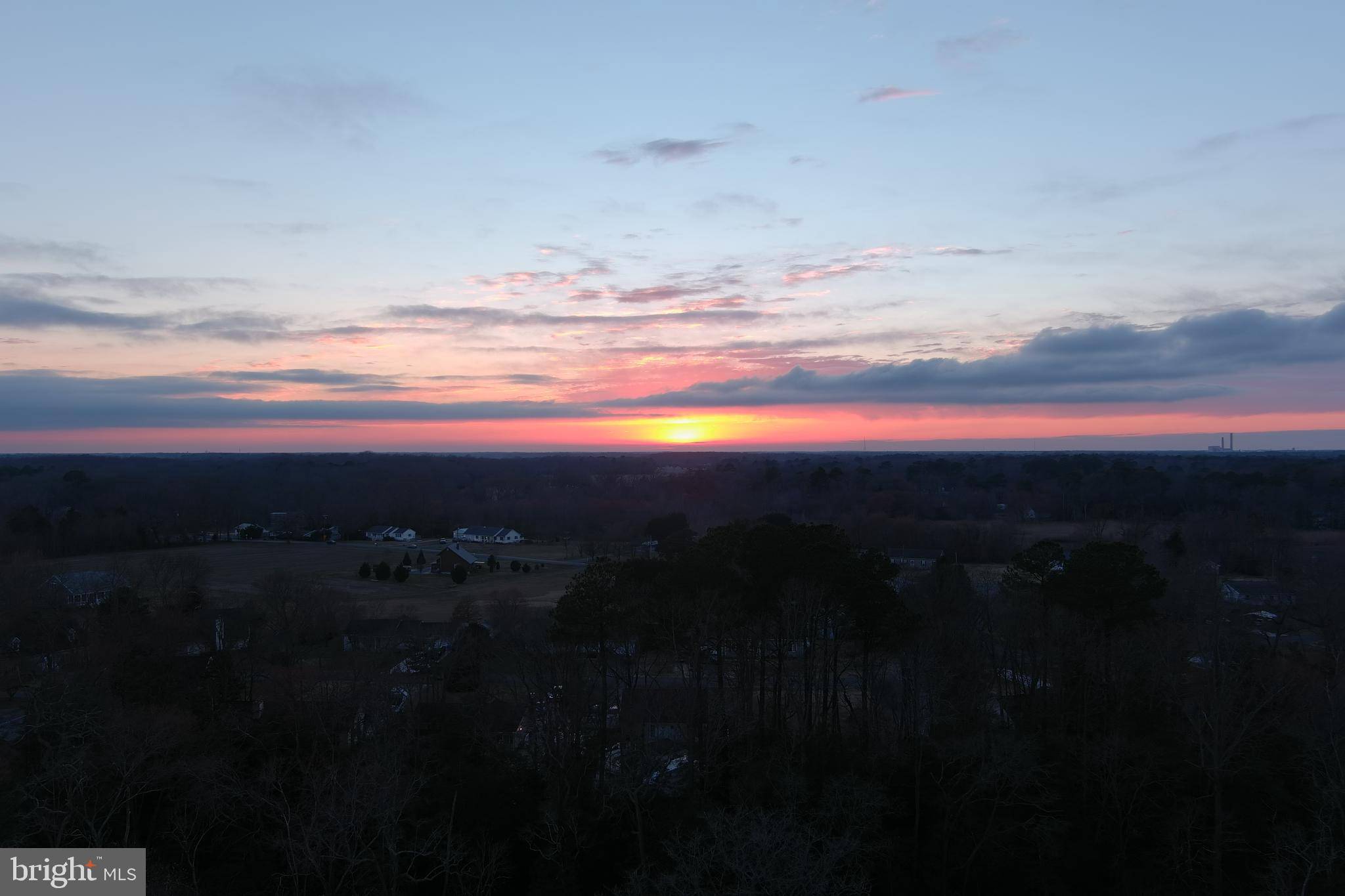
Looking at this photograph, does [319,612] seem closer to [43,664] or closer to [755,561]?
[43,664]

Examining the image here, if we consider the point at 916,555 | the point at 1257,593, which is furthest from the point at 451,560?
the point at 1257,593

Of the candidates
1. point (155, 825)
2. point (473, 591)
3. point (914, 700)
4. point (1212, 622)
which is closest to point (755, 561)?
point (914, 700)

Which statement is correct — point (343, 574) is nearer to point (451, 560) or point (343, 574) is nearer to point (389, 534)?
point (451, 560)

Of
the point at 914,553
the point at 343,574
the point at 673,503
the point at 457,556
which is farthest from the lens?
the point at 673,503

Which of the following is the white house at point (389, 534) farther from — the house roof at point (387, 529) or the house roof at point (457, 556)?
the house roof at point (457, 556)

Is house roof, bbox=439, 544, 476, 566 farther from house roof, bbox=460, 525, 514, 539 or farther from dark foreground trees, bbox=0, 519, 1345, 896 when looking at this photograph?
dark foreground trees, bbox=0, 519, 1345, 896

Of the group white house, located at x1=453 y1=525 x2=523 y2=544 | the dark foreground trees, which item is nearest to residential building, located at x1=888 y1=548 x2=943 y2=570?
the dark foreground trees
